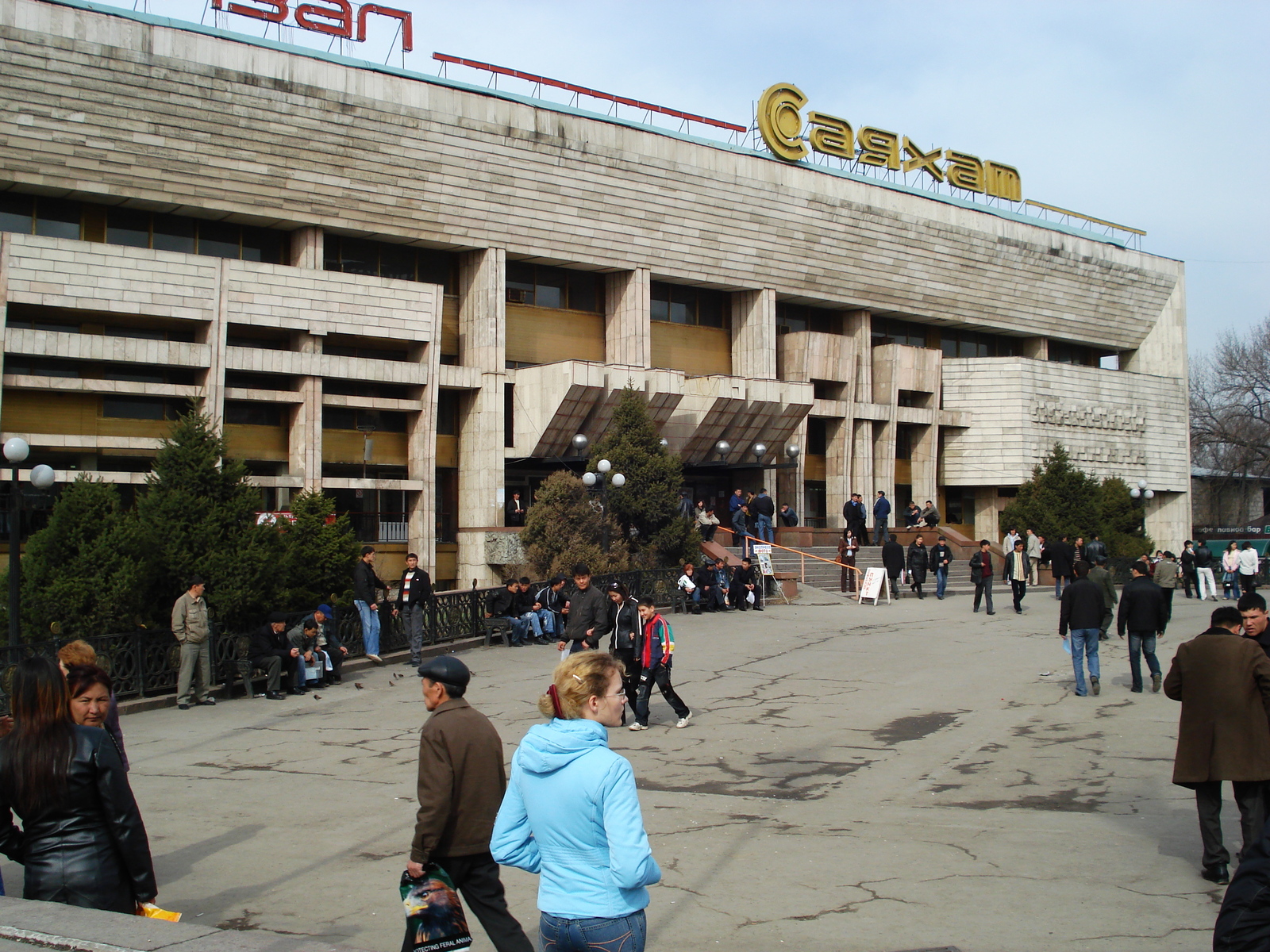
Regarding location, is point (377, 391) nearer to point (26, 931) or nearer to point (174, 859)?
point (174, 859)

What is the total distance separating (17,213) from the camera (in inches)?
1147

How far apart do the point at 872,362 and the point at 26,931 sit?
43.1 m

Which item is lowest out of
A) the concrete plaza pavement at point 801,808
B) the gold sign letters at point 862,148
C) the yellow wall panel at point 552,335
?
the concrete plaza pavement at point 801,808

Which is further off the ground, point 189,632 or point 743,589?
point 189,632

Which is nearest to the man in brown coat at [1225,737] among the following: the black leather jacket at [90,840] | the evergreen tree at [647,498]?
the black leather jacket at [90,840]

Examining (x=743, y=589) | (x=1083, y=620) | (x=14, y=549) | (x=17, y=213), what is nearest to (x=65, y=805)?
(x=14, y=549)

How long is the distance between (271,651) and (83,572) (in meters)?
3.01

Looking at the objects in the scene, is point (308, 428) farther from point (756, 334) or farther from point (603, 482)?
point (756, 334)

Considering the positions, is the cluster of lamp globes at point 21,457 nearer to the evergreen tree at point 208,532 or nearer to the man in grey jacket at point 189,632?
the evergreen tree at point 208,532

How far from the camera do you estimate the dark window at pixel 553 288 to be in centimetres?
3728

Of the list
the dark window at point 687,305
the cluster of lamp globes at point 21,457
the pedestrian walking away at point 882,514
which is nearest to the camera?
the cluster of lamp globes at point 21,457

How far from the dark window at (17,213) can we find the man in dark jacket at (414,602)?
672 inches

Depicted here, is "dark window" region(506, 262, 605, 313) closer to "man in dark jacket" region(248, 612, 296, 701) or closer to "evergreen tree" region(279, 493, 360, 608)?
"evergreen tree" region(279, 493, 360, 608)

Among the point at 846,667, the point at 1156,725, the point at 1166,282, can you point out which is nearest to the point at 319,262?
the point at 846,667
